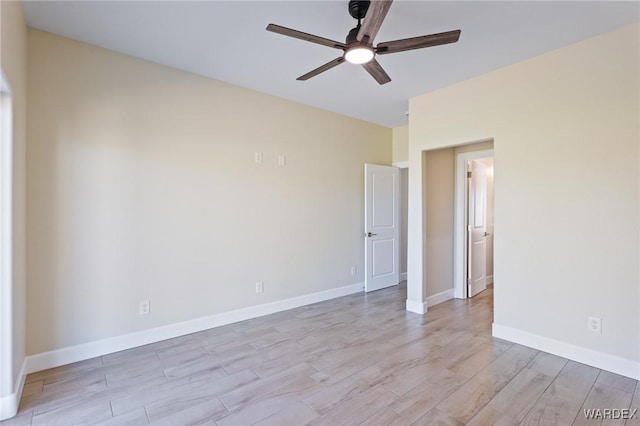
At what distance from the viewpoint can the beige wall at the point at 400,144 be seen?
5.27 meters

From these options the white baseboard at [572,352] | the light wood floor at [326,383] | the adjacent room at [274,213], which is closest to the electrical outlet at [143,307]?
the adjacent room at [274,213]

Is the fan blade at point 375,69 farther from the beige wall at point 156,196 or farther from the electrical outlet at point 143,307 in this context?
the electrical outlet at point 143,307

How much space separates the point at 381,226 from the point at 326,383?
3.07 meters

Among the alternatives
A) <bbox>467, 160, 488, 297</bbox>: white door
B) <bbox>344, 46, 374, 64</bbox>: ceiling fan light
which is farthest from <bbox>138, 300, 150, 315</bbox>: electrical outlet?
<bbox>467, 160, 488, 297</bbox>: white door

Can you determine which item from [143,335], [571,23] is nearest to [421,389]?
[143,335]

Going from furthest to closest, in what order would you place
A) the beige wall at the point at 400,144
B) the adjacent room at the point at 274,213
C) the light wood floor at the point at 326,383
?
1. the beige wall at the point at 400,144
2. the adjacent room at the point at 274,213
3. the light wood floor at the point at 326,383

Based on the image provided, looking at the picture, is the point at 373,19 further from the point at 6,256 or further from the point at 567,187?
the point at 6,256

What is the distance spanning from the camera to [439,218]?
4.46m

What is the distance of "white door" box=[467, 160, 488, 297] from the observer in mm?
4621

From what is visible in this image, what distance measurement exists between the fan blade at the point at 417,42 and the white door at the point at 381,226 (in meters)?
2.84

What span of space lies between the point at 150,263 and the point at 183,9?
7.43 ft

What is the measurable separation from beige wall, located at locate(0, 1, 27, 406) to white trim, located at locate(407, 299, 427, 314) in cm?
379

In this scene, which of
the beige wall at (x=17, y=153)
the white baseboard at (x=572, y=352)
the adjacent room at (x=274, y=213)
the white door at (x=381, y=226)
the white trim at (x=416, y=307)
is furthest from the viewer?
the white door at (x=381, y=226)

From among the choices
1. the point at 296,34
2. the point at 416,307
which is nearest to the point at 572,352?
the point at 416,307
